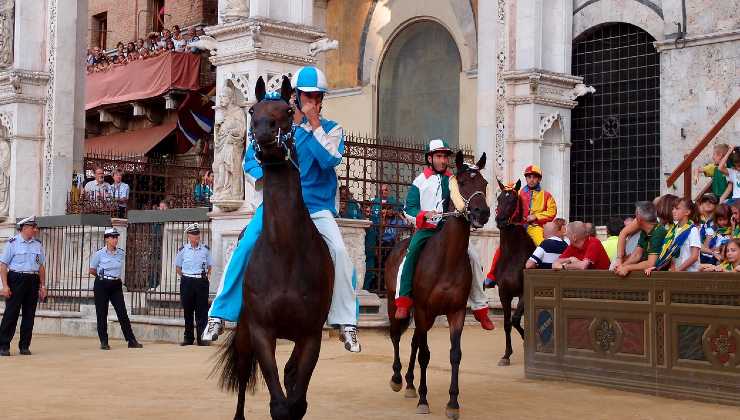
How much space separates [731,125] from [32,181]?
14222 millimetres

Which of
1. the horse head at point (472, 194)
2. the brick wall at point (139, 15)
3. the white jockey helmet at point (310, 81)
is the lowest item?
the horse head at point (472, 194)

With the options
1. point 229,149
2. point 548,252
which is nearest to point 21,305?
point 229,149

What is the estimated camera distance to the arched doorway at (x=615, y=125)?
21.6 meters

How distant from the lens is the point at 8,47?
2416 centimetres

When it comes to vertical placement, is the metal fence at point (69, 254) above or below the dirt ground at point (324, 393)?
above

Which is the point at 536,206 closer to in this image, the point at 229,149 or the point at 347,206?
the point at 347,206

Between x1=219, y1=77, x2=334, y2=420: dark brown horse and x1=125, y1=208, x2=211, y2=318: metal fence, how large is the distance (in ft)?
35.3

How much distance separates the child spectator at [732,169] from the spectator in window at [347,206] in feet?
20.6

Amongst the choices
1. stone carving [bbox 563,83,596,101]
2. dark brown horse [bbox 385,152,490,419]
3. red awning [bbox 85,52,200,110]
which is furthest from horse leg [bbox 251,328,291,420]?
red awning [bbox 85,52,200,110]

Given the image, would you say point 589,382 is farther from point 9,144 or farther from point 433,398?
point 9,144

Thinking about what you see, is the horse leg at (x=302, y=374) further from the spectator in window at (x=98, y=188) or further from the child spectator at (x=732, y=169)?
the spectator in window at (x=98, y=188)

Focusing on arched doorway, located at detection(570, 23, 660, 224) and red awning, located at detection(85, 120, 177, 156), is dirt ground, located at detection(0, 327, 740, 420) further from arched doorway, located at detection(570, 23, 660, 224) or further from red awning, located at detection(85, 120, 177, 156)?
red awning, located at detection(85, 120, 177, 156)

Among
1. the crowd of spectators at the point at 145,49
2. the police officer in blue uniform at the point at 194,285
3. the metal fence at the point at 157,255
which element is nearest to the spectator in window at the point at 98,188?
the metal fence at the point at 157,255

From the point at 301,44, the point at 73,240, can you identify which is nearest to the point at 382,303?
the point at 301,44
